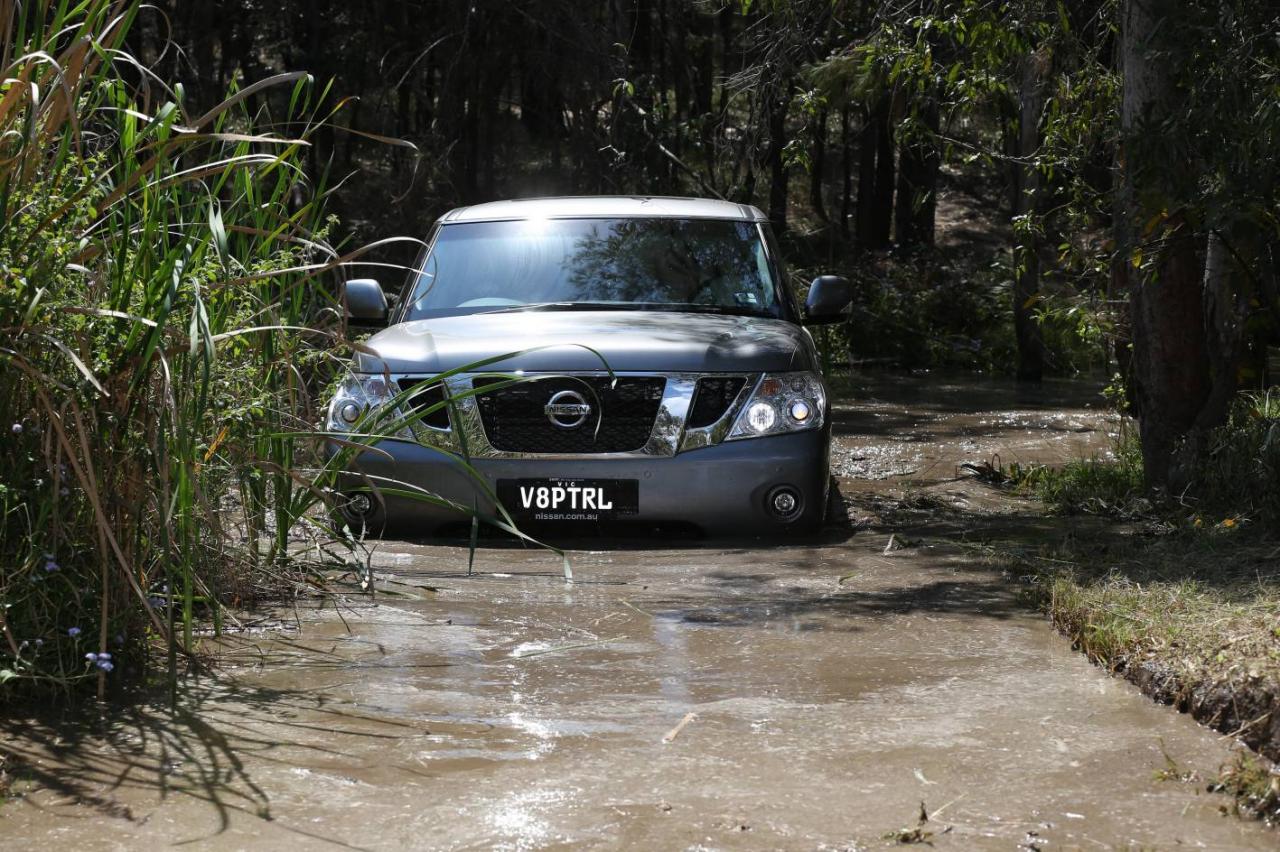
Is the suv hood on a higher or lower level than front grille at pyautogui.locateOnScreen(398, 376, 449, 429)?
higher

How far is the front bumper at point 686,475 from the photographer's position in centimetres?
688

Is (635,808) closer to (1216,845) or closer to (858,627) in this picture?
(1216,845)

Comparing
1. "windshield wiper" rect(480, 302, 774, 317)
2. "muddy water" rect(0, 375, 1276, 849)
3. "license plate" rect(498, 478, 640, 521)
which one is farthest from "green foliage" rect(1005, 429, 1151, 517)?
"license plate" rect(498, 478, 640, 521)

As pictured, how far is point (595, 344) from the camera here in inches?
276

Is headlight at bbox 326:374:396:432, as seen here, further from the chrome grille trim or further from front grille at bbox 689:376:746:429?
front grille at bbox 689:376:746:429

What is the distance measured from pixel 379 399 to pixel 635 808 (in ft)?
12.8

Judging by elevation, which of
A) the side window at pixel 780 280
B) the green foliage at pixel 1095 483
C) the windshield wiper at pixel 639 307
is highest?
the side window at pixel 780 280

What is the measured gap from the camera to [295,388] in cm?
555

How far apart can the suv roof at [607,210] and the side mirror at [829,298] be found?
2.27 feet

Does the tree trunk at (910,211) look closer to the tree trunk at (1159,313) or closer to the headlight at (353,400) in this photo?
the tree trunk at (1159,313)

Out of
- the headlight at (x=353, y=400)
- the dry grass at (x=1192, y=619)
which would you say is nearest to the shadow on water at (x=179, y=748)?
the dry grass at (x=1192, y=619)

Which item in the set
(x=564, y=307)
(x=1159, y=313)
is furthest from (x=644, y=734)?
(x=1159, y=313)

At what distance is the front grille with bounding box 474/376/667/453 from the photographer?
692 centimetres

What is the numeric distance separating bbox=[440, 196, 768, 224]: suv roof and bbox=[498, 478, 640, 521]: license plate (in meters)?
1.97
